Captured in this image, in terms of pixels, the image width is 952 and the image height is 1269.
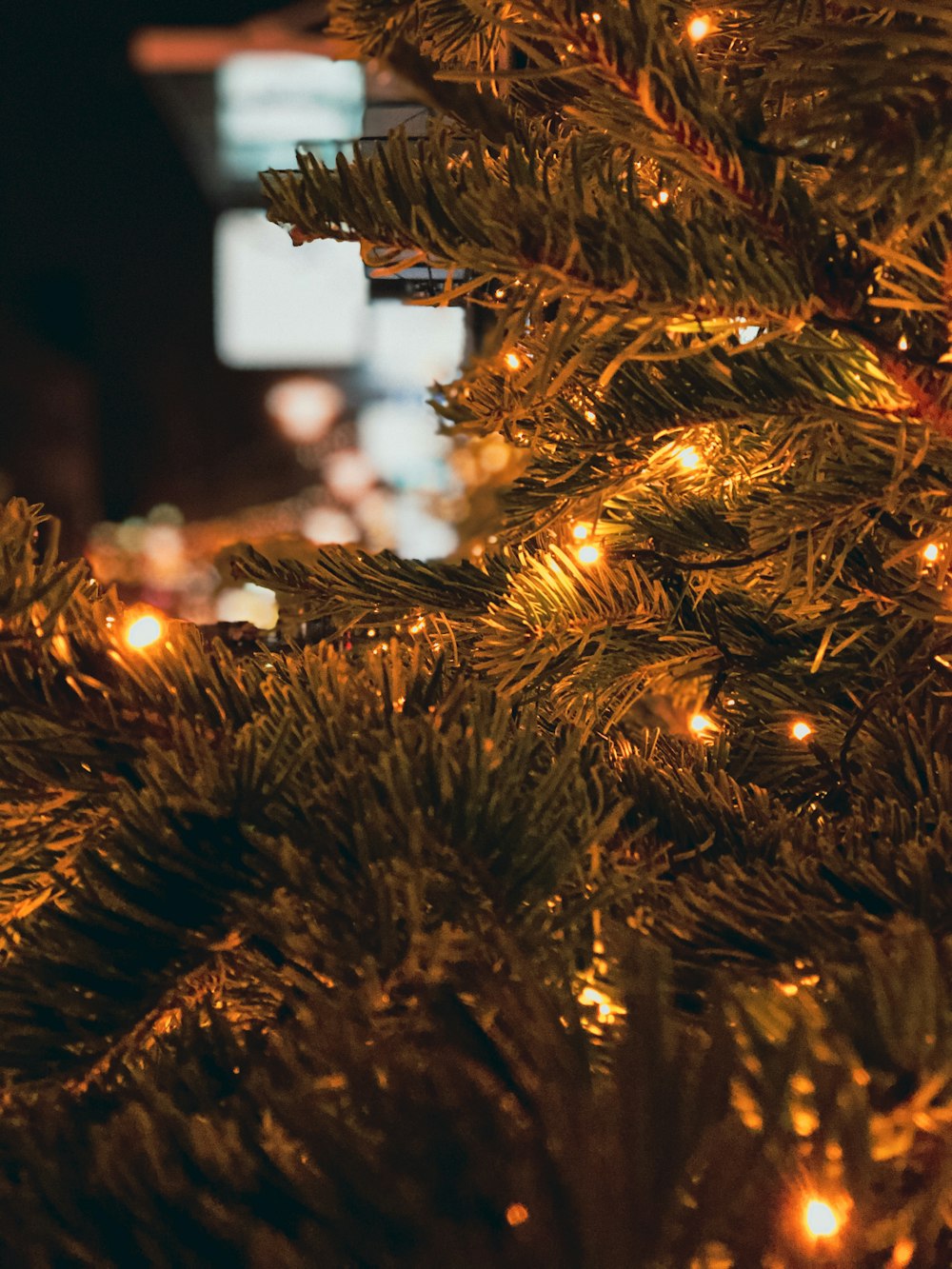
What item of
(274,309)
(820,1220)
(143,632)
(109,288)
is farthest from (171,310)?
(820,1220)

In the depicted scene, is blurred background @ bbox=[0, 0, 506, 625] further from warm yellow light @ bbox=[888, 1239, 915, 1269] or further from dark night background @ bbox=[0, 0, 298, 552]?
warm yellow light @ bbox=[888, 1239, 915, 1269]

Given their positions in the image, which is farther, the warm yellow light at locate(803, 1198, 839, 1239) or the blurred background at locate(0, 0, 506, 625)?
the blurred background at locate(0, 0, 506, 625)

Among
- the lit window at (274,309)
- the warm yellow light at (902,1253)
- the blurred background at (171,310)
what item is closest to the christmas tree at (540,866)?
the warm yellow light at (902,1253)

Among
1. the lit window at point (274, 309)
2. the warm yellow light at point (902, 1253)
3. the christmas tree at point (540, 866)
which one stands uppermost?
the lit window at point (274, 309)

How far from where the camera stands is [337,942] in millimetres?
276

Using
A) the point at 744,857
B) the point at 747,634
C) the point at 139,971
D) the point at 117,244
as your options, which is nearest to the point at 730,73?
the point at 747,634

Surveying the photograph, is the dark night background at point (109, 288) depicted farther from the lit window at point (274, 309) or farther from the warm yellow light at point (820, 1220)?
the warm yellow light at point (820, 1220)

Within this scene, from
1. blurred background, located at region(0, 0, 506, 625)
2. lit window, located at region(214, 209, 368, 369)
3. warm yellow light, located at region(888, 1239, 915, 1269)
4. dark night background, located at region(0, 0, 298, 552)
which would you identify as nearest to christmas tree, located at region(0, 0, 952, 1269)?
warm yellow light, located at region(888, 1239, 915, 1269)

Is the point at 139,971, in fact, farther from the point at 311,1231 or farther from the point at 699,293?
the point at 699,293

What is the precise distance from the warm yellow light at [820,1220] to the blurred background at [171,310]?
19.5 ft

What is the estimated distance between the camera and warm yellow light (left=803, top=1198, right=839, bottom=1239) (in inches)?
8.4

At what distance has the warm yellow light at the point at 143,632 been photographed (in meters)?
0.32

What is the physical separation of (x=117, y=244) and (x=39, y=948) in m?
8.89

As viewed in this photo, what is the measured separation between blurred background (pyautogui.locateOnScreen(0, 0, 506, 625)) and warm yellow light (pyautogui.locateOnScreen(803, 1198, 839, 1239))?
234 inches
